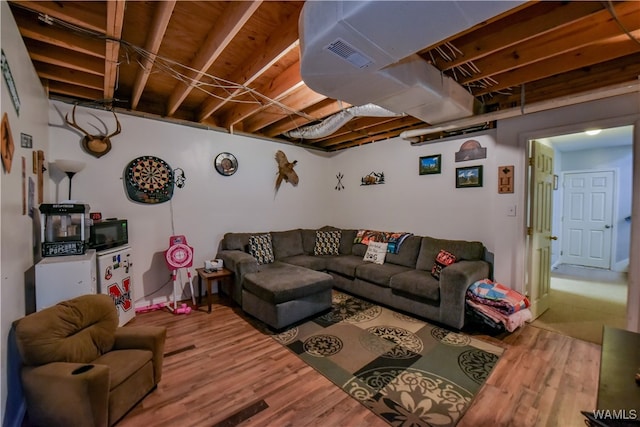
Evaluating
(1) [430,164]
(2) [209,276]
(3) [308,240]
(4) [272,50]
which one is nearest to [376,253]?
(3) [308,240]

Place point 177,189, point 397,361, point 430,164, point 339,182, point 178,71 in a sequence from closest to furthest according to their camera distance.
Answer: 1. point 397,361
2. point 178,71
3. point 177,189
4. point 430,164
5. point 339,182

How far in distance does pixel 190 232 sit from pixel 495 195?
4.01m

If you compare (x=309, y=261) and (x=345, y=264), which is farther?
(x=309, y=261)

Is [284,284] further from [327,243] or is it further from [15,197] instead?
[15,197]

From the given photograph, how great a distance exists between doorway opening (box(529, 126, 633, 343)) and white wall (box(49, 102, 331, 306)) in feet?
14.8

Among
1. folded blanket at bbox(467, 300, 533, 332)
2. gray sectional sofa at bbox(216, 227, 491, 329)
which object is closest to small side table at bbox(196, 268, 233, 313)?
gray sectional sofa at bbox(216, 227, 491, 329)

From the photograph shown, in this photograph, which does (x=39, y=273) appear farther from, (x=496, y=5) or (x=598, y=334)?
(x=598, y=334)

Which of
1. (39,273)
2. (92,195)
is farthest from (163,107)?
(39,273)

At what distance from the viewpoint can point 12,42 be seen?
1.69m

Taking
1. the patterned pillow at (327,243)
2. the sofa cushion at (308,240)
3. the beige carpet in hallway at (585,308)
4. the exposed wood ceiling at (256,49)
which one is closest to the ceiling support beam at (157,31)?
the exposed wood ceiling at (256,49)

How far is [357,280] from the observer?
374cm

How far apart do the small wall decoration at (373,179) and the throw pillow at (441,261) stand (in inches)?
67.0

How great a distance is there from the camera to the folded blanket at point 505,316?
2.63 meters

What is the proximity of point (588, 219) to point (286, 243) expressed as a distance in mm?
6117
